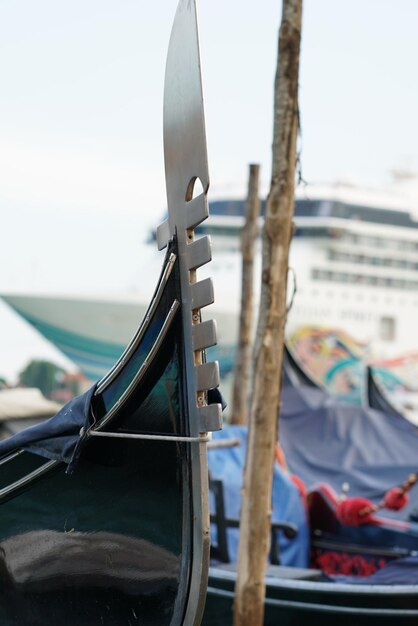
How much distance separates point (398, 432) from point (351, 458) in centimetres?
74

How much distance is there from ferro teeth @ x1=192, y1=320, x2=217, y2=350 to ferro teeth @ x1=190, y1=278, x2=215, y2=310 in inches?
1.9

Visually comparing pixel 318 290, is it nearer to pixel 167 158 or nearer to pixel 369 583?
pixel 369 583

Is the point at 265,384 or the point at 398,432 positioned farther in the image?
the point at 398,432

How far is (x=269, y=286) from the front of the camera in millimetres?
3812

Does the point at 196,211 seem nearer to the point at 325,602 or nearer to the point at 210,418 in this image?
the point at 210,418

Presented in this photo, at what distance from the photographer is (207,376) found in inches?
96.1

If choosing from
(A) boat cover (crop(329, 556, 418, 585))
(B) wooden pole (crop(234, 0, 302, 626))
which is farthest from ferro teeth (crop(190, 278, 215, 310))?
(A) boat cover (crop(329, 556, 418, 585))

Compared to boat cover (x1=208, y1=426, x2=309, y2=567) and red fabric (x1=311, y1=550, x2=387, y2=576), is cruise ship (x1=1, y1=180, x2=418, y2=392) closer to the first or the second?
boat cover (x1=208, y1=426, x2=309, y2=567)

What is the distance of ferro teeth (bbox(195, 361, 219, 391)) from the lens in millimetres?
2408

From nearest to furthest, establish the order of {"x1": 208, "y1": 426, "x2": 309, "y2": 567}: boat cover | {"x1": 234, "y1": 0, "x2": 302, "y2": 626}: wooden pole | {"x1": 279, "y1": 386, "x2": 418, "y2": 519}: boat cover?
1. {"x1": 234, "y1": 0, "x2": 302, "y2": 626}: wooden pole
2. {"x1": 208, "y1": 426, "x2": 309, "y2": 567}: boat cover
3. {"x1": 279, "y1": 386, "x2": 418, "y2": 519}: boat cover

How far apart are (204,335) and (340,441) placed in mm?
5130

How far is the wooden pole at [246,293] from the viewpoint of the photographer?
25.2 ft

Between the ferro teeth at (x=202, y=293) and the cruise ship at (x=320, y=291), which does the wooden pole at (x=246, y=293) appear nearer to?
the ferro teeth at (x=202, y=293)

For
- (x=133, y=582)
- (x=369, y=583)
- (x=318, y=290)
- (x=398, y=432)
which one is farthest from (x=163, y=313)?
(x=318, y=290)
